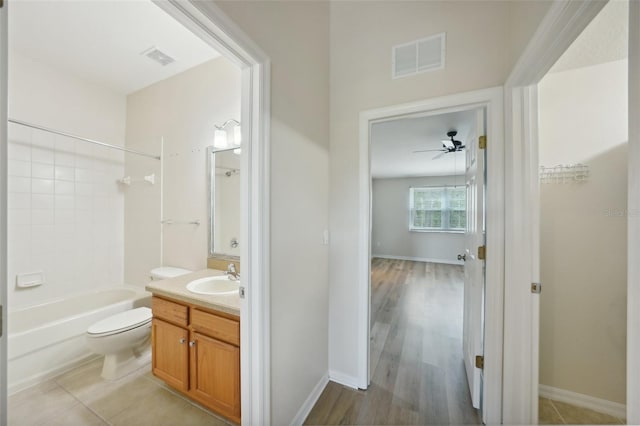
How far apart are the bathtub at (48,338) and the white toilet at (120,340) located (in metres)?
0.32

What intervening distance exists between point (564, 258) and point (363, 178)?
4.88ft

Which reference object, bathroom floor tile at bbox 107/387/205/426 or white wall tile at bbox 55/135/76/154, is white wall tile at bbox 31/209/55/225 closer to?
white wall tile at bbox 55/135/76/154

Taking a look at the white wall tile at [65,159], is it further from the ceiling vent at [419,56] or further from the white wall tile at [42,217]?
the ceiling vent at [419,56]

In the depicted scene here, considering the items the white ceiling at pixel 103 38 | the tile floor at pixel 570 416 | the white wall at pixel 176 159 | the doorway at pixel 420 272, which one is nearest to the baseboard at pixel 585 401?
the tile floor at pixel 570 416

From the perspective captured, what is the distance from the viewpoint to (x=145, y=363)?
2061mm

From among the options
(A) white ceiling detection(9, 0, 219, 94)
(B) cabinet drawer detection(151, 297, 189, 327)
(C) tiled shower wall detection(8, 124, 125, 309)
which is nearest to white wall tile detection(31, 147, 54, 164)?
(C) tiled shower wall detection(8, 124, 125, 309)

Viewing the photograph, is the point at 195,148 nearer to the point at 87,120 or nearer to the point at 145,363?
the point at 87,120

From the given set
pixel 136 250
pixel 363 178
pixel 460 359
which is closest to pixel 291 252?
pixel 363 178

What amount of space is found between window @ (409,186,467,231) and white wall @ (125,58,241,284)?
607cm

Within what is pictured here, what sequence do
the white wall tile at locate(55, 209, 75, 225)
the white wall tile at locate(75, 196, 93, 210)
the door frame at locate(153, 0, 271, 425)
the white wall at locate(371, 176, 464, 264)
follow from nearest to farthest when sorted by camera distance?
the door frame at locate(153, 0, 271, 425) → the white wall tile at locate(55, 209, 75, 225) → the white wall tile at locate(75, 196, 93, 210) → the white wall at locate(371, 176, 464, 264)

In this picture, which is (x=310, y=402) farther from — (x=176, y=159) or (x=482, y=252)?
(x=176, y=159)

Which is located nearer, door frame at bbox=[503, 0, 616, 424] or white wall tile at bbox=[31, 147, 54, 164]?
door frame at bbox=[503, 0, 616, 424]

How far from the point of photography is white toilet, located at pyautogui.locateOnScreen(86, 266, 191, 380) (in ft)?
5.82

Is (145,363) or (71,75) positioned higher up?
(71,75)
